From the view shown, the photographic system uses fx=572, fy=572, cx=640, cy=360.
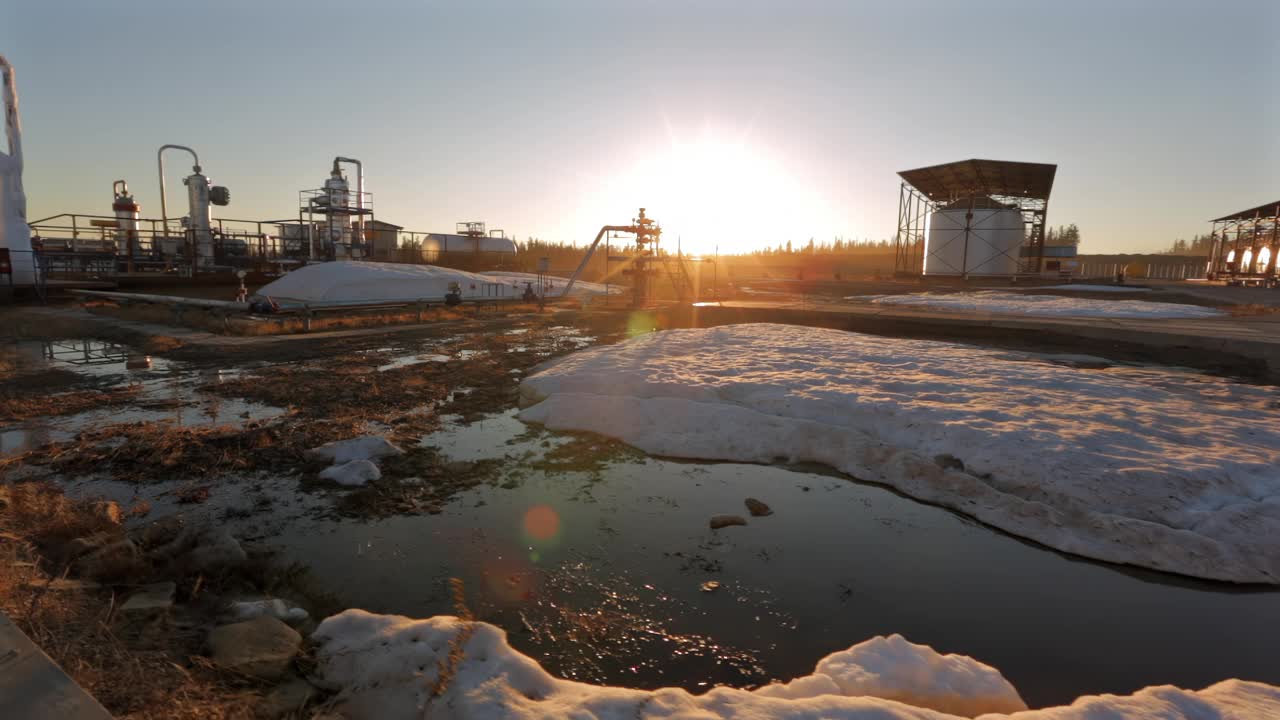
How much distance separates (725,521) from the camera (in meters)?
5.69

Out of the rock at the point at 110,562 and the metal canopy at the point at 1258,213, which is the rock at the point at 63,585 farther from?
the metal canopy at the point at 1258,213

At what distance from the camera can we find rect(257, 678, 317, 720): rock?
2951 millimetres

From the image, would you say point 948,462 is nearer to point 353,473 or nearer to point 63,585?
point 353,473

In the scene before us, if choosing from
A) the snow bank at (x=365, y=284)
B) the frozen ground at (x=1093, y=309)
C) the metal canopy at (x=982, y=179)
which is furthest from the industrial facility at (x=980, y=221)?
the snow bank at (x=365, y=284)

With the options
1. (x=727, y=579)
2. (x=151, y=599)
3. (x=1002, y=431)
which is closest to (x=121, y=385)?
(x=151, y=599)

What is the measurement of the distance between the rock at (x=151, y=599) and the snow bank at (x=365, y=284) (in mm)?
20538

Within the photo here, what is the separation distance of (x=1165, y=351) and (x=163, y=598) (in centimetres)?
1626

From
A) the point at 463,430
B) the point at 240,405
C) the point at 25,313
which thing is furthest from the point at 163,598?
the point at 25,313

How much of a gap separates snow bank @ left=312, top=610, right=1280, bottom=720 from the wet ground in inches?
10.0

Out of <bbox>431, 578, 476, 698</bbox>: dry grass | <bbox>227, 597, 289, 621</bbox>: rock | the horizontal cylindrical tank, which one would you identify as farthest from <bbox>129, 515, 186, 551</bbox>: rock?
the horizontal cylindrical tank

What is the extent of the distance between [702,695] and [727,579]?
150 cm

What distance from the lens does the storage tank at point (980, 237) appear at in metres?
46.0

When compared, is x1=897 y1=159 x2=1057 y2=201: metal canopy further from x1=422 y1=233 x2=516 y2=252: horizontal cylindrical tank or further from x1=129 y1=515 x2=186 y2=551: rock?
x1=129 y1=515 x2=186 y2=551: rock

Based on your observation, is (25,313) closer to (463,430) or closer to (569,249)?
(463,430)
